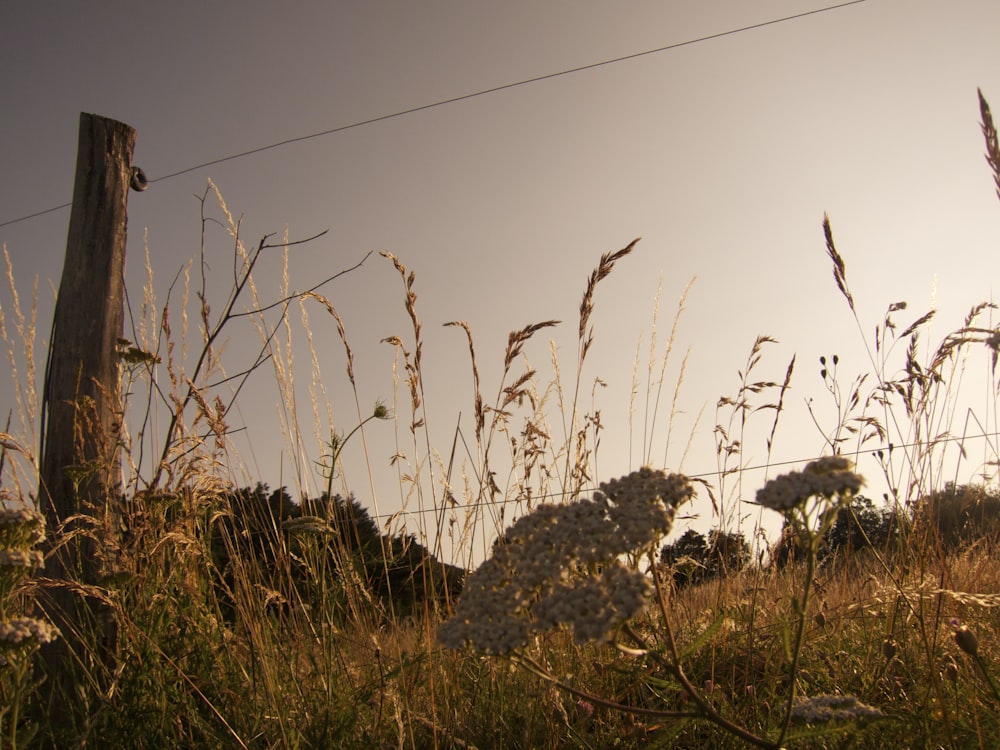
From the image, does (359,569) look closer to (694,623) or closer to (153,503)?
(153,503)

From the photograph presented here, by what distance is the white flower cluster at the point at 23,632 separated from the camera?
1.29 m

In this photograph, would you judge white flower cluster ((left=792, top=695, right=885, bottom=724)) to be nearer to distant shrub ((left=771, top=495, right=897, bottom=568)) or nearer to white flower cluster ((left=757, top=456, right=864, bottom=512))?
white flower cluster ((left=757, top=456, right=864, bottom=512))

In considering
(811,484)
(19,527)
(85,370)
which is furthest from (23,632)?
(85,370)

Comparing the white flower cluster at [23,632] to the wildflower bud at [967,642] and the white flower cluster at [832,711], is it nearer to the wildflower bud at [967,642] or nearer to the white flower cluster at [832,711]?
the white flower cluster at [832,711]

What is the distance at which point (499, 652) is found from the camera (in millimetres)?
1145

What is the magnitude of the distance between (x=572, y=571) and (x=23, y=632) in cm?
104

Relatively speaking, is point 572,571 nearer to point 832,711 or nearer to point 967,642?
point 832,711

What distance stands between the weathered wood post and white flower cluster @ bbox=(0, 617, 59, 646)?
1.11m

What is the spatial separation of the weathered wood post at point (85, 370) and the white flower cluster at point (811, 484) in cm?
216

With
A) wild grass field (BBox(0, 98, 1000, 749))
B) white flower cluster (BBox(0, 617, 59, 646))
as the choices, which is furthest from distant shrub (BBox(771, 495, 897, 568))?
white flower cluster (BBox(0, 617, 59, 646))

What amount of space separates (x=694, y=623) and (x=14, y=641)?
7.23 ft

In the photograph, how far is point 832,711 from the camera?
51.2 inches

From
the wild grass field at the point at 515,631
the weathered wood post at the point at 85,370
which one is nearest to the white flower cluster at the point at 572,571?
the wild grass field at the point at 515,631

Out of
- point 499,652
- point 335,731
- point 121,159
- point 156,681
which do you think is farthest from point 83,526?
point 499,652
